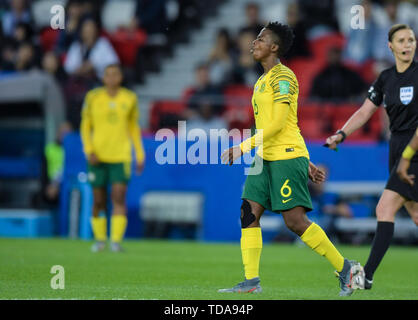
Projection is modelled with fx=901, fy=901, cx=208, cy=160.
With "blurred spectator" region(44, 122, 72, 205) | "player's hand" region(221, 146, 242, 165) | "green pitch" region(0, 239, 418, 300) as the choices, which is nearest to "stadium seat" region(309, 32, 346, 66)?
"blurred spectator" region(44, 122, 72, 205)

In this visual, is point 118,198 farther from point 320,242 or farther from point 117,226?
point 320,242

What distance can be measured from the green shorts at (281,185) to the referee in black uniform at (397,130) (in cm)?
51

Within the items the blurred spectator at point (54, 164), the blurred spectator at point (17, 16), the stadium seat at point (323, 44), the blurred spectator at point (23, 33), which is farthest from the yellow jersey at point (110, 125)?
the blurred spectator at point (17, 16)

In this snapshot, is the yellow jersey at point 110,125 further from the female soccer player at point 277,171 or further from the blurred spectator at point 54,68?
the blurred spectator at point 54,68

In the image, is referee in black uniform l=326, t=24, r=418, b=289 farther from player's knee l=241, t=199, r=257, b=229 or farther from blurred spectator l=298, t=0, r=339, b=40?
blurred spectator l=298, t=0, r=339, b=40

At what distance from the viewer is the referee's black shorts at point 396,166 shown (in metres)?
7.75

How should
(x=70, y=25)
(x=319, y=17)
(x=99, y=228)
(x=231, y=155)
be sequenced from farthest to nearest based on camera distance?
(x=70, y=25) < (x=319, y=17) < (x=99, y=228) < (x=231, y=155)

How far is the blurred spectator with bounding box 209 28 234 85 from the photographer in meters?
18.8

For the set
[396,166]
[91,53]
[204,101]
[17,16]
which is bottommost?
[396,166]

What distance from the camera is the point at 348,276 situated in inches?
291

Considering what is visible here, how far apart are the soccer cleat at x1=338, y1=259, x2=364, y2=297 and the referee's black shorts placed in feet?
2.65

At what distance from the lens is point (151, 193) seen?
16391mm

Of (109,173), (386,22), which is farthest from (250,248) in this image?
(386,22)

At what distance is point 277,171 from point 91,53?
41.5ft
